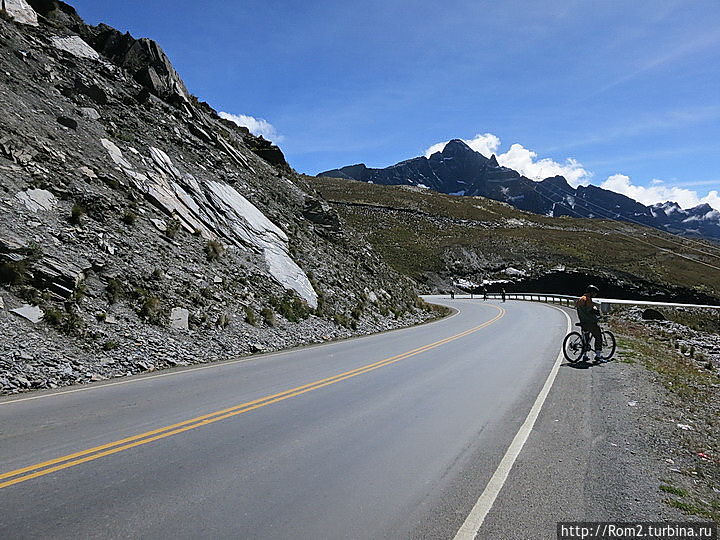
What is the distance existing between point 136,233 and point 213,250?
9.82ft

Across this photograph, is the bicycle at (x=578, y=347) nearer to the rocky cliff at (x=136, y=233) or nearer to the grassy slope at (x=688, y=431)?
the grassy slope at (x=688, y=431)

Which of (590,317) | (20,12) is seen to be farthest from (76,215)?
(20,12)

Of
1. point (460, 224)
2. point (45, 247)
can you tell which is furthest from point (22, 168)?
point (460, 224)

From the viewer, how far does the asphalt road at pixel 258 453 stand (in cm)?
378

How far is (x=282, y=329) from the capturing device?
53.6 ft

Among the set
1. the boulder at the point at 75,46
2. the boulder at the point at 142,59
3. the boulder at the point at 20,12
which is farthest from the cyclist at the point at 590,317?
the boulder at the point at 20,12

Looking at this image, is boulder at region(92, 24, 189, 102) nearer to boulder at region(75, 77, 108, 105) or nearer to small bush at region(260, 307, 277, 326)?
boulder at region(75, 77, 108, 105)

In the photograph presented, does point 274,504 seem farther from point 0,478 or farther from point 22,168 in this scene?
point 22,168

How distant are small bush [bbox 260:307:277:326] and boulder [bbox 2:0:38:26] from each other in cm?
1960

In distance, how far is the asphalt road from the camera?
149 inches

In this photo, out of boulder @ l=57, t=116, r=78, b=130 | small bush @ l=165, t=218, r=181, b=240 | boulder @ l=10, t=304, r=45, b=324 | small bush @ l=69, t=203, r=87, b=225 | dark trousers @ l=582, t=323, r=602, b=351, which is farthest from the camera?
boulder @ l=57, t=116, r=78, b=130

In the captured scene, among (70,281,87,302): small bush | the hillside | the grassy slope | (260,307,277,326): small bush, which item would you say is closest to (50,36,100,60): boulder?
(70,281,87,302): small bush

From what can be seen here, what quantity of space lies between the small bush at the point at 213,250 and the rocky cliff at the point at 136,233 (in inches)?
2.6

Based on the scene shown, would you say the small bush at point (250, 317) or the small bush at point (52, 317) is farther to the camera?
the small bush at point (250, 317)
